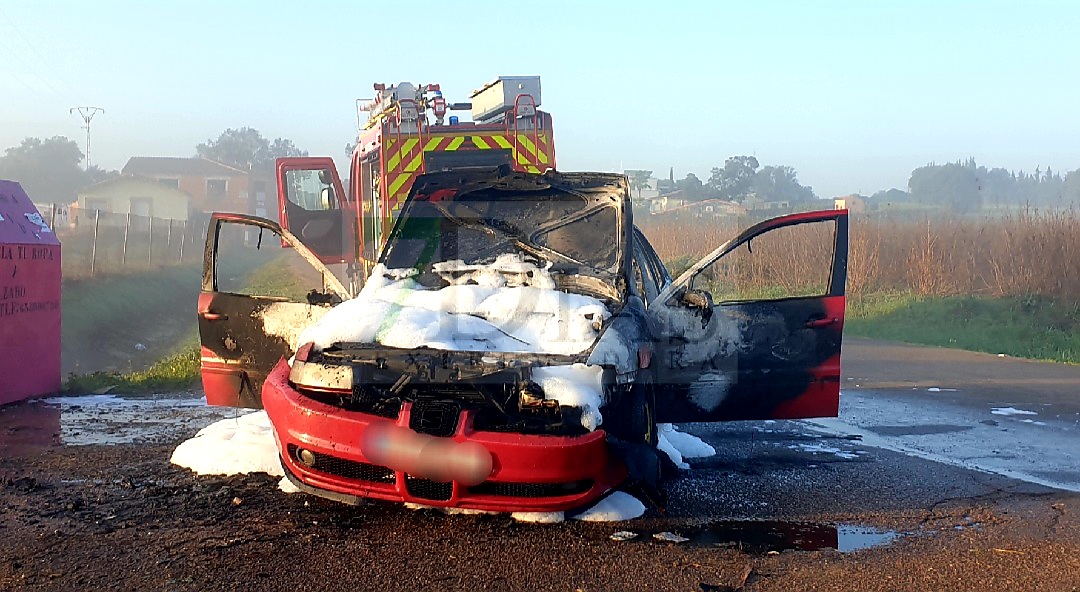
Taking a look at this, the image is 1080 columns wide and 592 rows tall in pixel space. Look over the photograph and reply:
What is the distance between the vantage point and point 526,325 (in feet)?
18.0

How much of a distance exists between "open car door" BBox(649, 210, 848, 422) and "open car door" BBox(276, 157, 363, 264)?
5.38m

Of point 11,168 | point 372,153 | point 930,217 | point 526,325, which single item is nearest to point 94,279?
point 372,153

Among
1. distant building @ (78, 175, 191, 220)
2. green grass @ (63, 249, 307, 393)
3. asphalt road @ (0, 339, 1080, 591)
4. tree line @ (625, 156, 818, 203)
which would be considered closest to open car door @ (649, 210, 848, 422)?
asphalt road @ (0, 339, 1080, 591)

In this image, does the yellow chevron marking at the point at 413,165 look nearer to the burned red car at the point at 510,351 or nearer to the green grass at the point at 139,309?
the green grass at the point at 139,309

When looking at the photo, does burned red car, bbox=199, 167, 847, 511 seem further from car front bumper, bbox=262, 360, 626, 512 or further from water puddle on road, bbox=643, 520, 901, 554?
water puddle on road, bbox=643, 520, 901, 554

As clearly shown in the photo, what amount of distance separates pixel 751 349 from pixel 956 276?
584 inches

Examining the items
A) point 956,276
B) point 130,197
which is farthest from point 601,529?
point 130,197

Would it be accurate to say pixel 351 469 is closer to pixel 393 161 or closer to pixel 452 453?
pixel 452 453

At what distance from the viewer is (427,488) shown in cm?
476

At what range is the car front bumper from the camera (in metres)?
4.58

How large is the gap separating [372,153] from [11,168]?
98655mm

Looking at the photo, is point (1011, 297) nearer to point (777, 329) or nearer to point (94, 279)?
point (777, 329)

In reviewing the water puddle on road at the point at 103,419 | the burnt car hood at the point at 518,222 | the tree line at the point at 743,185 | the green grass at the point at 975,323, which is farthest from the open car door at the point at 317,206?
the tree line at the point at 743,185

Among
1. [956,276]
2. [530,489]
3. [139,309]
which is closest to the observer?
[530,489]
